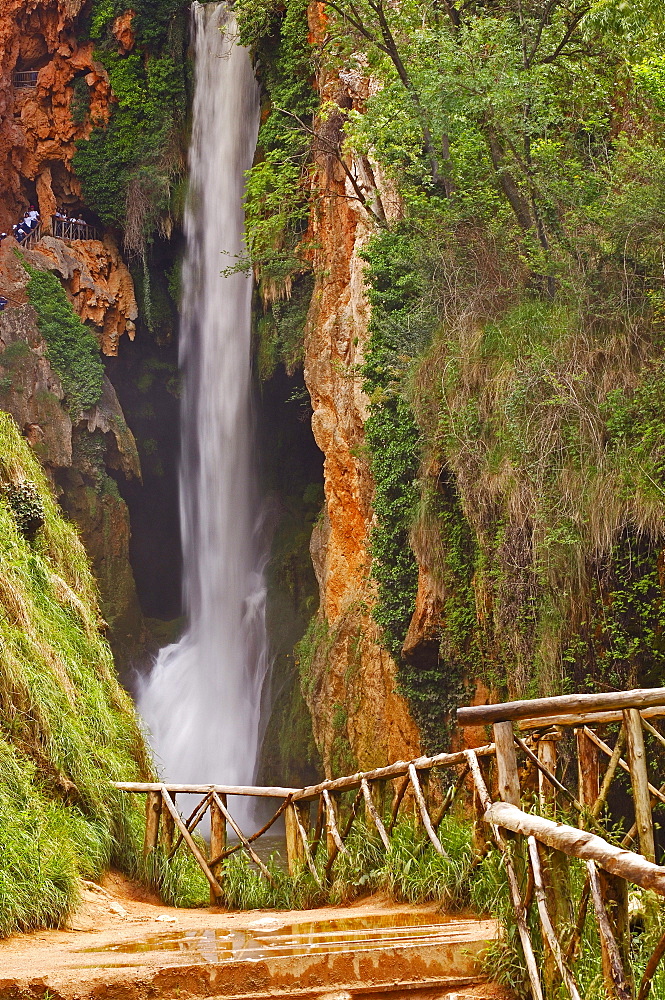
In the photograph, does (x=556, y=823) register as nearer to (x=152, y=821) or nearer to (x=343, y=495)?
(x=152, y=821)

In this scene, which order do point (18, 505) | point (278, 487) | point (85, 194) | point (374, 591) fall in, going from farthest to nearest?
point (85, 194) < point (278, 487) < point (374, 591) < point (18, 505)

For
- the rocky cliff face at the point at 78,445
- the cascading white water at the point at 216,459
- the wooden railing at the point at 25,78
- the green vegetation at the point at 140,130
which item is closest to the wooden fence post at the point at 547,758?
the cascading white water at the point at 216,459

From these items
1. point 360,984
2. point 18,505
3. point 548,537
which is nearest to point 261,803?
point 18,505

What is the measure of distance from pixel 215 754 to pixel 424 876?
16.1 meters

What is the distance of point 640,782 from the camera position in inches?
156

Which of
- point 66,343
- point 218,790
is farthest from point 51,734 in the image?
point 66,343

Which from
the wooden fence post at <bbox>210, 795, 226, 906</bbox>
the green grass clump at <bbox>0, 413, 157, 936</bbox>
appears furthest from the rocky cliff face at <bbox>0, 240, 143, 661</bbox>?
the wooden fence post at <bbox>210, 795, 226, 906</bbox>

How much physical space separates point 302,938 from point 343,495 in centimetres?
1273

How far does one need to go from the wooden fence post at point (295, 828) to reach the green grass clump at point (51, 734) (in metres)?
1.35

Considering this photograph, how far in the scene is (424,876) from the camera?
5879 mm

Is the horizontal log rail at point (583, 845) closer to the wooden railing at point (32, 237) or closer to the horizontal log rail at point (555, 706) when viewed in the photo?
the horizontal log rail at point (555, 706)

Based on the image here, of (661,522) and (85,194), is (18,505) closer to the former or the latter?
(661,522)

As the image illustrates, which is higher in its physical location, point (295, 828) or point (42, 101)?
point (42, 101)

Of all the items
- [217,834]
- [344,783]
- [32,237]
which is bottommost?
[217,834]
